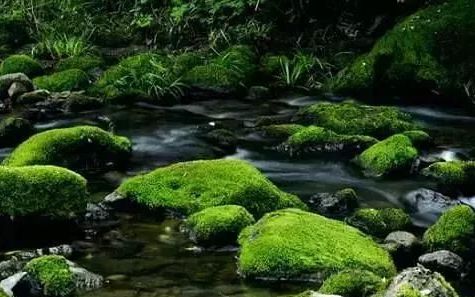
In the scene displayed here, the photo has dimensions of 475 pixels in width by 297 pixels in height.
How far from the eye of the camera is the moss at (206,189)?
7461 millimetres

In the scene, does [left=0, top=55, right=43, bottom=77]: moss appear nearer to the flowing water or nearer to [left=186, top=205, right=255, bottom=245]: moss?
the flowing water

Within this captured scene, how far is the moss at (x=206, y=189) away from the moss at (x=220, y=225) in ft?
1.65

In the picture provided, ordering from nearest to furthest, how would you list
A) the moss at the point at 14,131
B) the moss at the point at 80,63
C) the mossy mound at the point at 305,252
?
the mossy mound at the point at 305,252
the moss at the point at 14,131
the moss at the point at 80,63

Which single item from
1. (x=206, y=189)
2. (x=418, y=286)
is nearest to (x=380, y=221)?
(x=206, y=189)

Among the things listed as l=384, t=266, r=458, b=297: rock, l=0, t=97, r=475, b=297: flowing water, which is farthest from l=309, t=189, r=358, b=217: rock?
l=384, t=266, r=458, b=297: rock

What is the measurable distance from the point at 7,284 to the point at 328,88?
9240 mm

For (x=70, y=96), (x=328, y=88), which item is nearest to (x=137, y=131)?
(x=70, y=96)

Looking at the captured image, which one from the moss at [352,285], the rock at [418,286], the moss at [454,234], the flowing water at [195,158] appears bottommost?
the flowing water at [195,158]

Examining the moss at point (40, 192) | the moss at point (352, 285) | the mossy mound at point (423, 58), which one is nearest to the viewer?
the moss at point (352, 285)

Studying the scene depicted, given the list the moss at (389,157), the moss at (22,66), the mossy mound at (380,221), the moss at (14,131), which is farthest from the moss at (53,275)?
the moss at (22,66)

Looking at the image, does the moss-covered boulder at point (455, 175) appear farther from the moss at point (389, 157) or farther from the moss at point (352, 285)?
A: the moss at point (352, 285)

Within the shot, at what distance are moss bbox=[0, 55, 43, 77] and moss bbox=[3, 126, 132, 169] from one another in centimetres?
648

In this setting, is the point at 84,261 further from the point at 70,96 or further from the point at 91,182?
the point at 70,96

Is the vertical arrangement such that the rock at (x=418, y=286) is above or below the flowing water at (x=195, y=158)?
above
